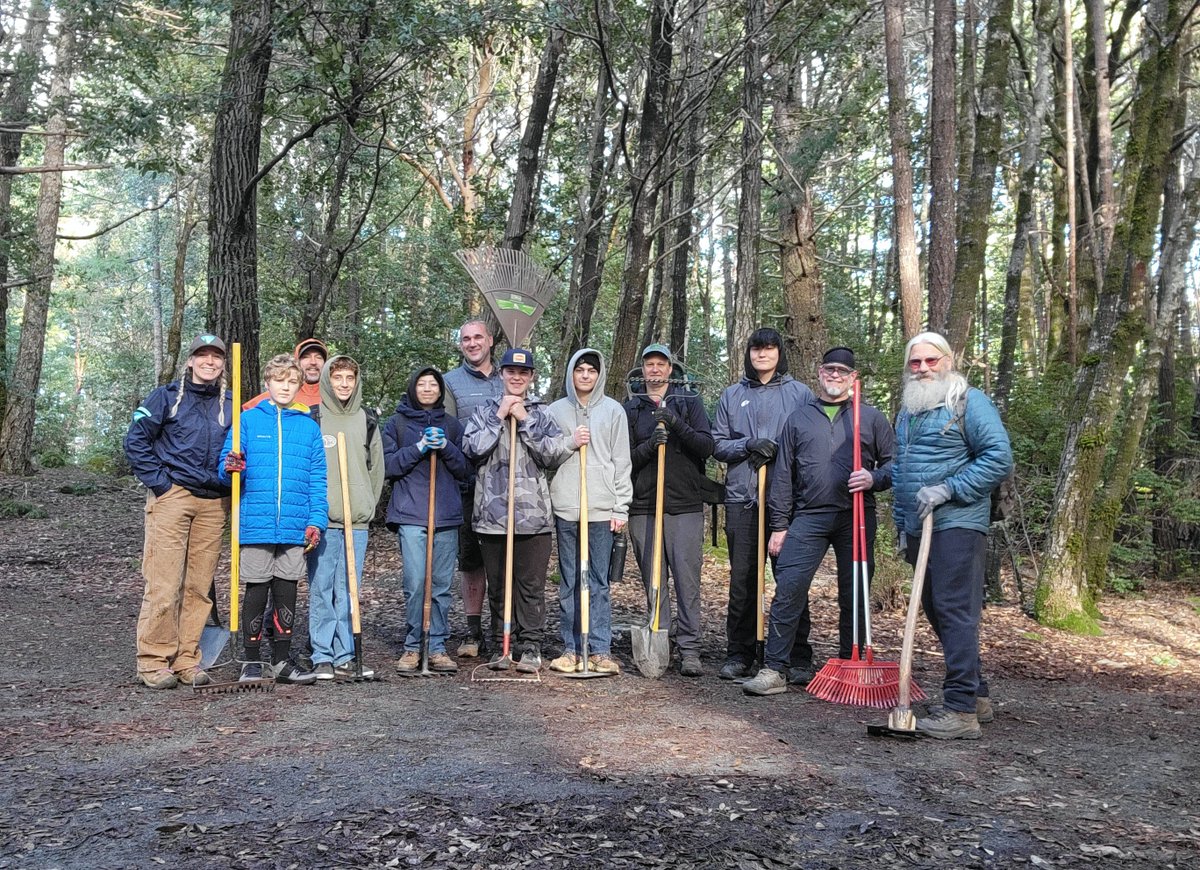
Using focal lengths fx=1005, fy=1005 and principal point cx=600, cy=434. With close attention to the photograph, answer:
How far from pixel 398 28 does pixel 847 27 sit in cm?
597

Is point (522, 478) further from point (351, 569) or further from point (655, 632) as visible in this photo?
point (655, 632)

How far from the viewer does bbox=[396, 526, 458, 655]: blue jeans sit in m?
6.41

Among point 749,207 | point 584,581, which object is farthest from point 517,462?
point 749,207

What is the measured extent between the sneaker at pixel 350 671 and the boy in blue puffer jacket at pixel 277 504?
0.23 meters

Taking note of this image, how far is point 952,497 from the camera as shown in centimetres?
512

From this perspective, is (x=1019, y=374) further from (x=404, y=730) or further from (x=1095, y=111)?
(x=404, y=730)

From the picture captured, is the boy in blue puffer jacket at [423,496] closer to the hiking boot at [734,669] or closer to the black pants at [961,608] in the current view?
the hiking boot at [734,669]

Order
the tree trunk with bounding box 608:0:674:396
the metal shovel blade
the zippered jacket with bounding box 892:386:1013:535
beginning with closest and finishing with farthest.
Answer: the zippered jacket with bounding box 892:386:1013:535 → the metal shovel blade → the tree trunk with bounding box 608:0:674:396

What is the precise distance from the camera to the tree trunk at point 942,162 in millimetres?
9648

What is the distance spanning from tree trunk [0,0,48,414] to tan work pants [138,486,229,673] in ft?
42.0

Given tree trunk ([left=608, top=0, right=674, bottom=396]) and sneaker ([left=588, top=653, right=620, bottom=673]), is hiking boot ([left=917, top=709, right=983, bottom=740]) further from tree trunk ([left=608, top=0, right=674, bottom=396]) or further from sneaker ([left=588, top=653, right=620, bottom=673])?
tree trunk ([left=608, top=0, right=674, bottom=396])

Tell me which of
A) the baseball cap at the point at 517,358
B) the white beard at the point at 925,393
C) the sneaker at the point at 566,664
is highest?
the baseball cap at the point at 517,358

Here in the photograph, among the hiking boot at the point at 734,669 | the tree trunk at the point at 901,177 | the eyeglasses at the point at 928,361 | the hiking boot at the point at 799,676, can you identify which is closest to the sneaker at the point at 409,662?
the hiking boot at the point at 734,669

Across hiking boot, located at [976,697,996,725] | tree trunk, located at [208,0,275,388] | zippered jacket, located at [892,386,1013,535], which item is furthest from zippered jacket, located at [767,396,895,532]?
tree trunk, located at [208,0,275,388]
